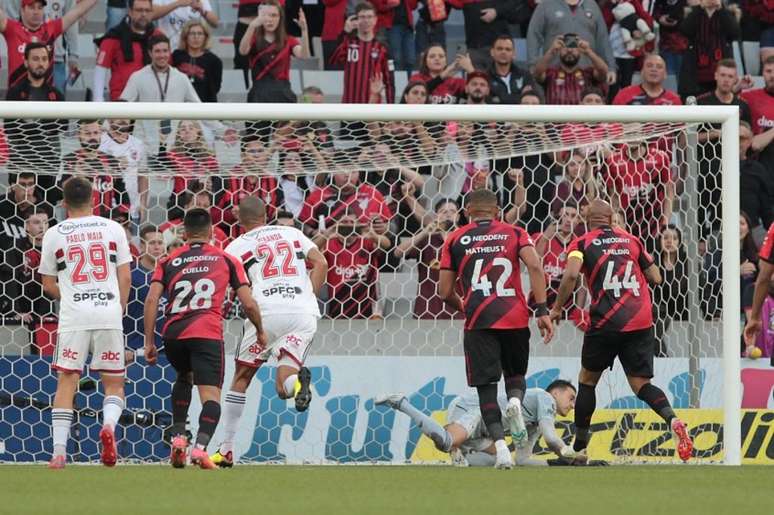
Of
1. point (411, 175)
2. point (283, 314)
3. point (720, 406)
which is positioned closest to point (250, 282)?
point (283, 314)

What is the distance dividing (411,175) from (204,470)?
4.18 m

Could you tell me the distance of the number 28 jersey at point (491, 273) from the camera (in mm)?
9727

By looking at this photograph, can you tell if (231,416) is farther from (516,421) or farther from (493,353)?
(516,421)

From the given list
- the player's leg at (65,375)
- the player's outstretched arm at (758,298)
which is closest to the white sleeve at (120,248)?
the player's leg at (65,375)

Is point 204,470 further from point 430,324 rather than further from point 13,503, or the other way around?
point 430,324

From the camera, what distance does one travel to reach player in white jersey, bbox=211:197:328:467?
34.4 ft

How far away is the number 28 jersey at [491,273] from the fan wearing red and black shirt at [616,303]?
58 centimetres

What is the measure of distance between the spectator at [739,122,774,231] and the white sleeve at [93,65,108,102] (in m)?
6.13

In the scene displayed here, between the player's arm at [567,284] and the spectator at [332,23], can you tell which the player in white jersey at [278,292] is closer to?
the player's arm at [567,284]

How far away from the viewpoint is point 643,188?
12.2m

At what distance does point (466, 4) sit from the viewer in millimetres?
16625

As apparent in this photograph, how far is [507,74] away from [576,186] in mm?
Result: 2981

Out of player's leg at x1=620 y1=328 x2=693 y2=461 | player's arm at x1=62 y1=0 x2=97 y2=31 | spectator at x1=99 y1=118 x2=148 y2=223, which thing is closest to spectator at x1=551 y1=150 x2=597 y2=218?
player's leg at x1=620 y1=328 x2=693 y2=461

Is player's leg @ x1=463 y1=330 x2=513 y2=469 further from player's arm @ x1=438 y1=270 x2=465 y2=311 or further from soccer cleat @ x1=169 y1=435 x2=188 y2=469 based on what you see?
soccer cleat @ x1=169 y1=435 x2=188 y2=469
